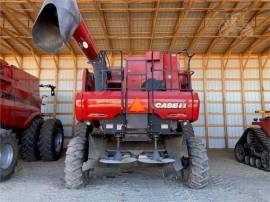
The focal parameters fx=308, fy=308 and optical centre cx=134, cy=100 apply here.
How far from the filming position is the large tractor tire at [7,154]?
21.6 ft

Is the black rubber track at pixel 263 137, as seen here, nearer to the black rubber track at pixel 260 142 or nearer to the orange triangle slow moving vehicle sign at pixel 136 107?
the black rubber track at pixel 260 142

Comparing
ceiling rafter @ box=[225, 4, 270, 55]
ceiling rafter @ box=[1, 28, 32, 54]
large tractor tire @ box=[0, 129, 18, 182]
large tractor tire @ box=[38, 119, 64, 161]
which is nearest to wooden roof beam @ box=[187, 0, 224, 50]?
ceiling rafter @ box=[225, 4, 270, 55]

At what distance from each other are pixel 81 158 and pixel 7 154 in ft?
7.06

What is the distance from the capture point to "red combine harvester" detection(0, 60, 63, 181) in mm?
6895

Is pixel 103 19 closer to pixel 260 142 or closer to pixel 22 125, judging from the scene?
pixel 22 125

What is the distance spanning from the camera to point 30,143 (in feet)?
30.6

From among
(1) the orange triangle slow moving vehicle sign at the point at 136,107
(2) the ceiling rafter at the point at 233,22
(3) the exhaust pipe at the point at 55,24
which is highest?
(2) the ceiling rafter at the point at 233,22

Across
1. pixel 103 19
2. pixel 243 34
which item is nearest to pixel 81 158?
Answer: pixel 103 19

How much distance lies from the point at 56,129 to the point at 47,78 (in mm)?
5547

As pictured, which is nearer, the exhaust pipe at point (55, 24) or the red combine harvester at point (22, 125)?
the exhaust pipe at point (55, 24)

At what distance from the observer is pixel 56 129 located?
10.4 metres

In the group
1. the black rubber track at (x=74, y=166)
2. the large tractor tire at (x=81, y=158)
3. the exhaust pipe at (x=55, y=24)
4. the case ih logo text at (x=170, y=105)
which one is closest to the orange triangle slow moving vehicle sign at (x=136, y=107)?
the case ih logo text at (x=170, y=105)

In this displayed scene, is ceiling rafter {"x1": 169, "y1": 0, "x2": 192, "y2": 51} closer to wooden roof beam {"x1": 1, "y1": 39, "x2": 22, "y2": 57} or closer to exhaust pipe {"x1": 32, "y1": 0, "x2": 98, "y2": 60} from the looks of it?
exhaust pipe {"x1": 32, "y1": 0, "x2": 98, "y2": 60}

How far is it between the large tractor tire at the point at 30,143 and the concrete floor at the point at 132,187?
54.8 inches
